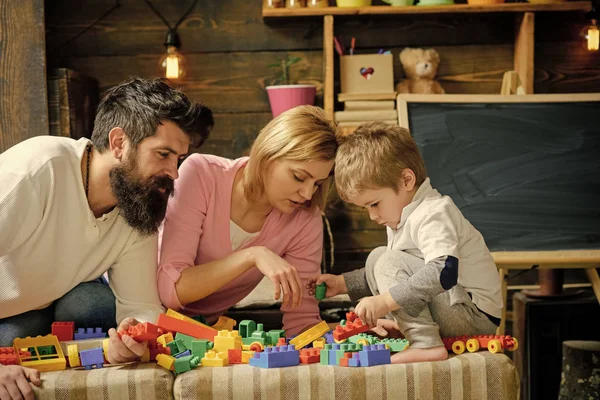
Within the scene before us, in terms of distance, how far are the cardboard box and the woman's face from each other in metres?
1.29

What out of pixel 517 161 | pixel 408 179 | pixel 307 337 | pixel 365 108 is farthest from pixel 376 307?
pixel 365 108

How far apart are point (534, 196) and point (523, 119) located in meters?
0.31

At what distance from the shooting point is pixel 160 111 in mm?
2018

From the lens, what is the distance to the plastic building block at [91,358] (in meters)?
1.74

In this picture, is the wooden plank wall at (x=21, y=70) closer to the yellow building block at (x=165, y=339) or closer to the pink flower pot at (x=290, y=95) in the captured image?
the pink flower pot at (x=290, y=95)

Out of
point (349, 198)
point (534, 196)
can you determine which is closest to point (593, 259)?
point (534, 196)

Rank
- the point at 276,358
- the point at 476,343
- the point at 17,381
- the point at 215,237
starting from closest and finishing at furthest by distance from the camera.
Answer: the point at 17,381 < the point at 276,358 < the point at 476,343 < the point at 215,237

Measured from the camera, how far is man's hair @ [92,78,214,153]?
79.7 inches

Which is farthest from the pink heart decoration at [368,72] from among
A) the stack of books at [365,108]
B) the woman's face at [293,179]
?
the woman's face at [293,179]

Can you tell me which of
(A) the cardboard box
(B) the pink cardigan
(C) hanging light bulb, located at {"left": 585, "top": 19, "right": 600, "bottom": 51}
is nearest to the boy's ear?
(B) the pink cardigan

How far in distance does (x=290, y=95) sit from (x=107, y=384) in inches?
75.4

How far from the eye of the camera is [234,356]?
5.94 ft

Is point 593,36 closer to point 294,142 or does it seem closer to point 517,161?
point 517,161

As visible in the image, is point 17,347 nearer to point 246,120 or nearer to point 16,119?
point 16,119
